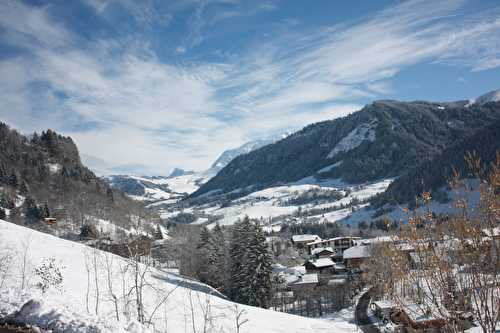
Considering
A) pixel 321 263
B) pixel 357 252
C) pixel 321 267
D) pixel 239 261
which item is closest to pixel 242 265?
pixel 239 261

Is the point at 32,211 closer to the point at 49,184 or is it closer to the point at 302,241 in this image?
the point at 49,184

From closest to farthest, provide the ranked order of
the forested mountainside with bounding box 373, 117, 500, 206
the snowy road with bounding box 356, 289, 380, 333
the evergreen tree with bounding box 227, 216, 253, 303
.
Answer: the snowy road with bounding box 356, 289, 380, 333 < the evergreen tree with bounding box 227, 216, 253, 303 < the forested mountainside with bounding box 373, 117, 500, 206

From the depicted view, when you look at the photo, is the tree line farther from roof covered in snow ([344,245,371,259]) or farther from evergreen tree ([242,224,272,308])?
roof covered in snow ([344,245,371,259])

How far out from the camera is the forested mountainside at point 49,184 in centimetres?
8731

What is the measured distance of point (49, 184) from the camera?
106062 millimetres

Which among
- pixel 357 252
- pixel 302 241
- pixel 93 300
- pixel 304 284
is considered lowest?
pixel 304 284

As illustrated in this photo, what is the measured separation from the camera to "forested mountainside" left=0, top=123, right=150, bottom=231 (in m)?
87.3

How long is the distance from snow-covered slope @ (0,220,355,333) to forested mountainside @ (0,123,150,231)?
55627 mm

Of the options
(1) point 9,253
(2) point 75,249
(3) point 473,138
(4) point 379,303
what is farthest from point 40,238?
(3) point 473,138

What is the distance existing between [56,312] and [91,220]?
90.2m

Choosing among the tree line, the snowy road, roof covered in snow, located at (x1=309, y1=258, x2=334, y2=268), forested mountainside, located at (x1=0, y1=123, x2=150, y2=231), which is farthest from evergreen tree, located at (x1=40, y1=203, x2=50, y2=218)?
the snowy road

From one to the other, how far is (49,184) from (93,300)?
98.3 m

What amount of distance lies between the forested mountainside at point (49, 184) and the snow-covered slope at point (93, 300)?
5563 cm

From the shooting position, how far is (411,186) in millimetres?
185500
